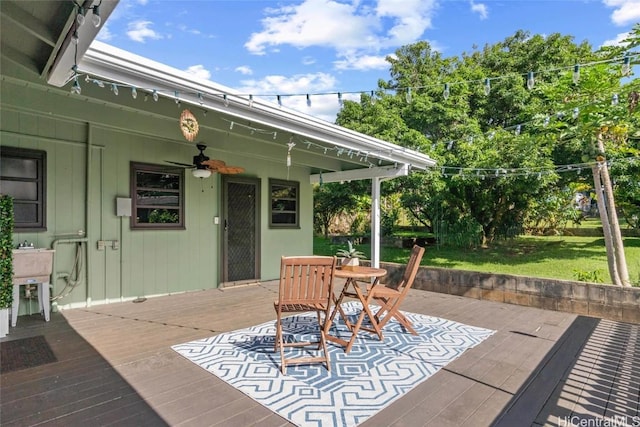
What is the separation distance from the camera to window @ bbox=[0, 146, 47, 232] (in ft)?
13.0

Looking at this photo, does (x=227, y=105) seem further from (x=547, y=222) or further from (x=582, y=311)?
(x=547, y=222)

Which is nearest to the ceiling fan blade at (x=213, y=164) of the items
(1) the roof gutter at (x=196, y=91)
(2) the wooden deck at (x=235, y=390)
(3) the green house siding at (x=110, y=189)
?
(3) the green house siding at (x=110, y=189)

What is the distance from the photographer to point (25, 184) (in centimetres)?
409

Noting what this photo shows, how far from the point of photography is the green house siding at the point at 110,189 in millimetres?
3955

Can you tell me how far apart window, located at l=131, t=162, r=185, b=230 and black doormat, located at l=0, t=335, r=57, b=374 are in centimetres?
205

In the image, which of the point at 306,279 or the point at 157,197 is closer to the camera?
the point at 306,279

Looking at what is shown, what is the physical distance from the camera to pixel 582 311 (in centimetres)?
447

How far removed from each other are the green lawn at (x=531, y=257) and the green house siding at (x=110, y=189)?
4.86 metres

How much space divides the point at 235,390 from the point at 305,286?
36.3 inches

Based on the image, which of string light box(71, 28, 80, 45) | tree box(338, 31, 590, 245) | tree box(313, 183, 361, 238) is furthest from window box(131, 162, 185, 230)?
tree box(313, 183, 361, 238)

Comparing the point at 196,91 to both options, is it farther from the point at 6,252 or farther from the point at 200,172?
the point at 6,252

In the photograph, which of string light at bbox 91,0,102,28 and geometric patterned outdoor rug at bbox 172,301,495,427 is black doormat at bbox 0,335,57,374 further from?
string light at bbox 91,0,102,28

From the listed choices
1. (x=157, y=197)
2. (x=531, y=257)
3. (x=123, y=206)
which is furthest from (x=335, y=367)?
(x=531, y=257)

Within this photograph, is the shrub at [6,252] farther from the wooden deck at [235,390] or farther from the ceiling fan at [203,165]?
the ceiling fan at [203,165]
